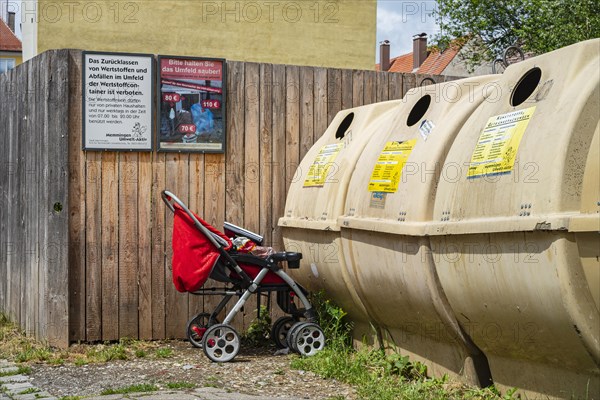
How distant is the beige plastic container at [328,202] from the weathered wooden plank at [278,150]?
138mm

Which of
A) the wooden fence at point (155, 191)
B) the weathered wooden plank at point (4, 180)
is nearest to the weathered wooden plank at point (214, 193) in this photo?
the wooden fence at point (155, 191)

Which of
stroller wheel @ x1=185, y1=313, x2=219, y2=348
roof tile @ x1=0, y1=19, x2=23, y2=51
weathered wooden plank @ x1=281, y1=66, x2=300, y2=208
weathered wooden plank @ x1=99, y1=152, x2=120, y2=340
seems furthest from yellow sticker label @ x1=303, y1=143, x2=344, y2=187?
roof tile @ x1=0, y1=19, x2=23, y2=51

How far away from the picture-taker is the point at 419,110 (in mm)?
7109

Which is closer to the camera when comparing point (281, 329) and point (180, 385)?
point (180, 385)

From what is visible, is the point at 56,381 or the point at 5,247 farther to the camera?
the point at 5,247

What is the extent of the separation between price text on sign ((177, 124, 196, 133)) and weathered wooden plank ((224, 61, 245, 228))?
1.15ft

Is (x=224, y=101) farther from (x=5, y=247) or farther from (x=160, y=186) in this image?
(x=5, y=247)

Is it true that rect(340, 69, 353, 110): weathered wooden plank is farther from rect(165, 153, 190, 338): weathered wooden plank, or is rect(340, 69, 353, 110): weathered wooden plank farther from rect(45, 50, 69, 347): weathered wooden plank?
rect(45, 50, 69, 347): weathered wooden plank

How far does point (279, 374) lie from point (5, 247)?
4.34 m

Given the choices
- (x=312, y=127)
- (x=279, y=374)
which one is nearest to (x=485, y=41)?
(x=312, y=127)

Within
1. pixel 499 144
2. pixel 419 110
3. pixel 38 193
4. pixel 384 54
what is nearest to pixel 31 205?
pixel 38 193

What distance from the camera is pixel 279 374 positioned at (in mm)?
7004

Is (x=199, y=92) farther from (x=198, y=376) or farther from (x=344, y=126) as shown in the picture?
(x=198, y=376)

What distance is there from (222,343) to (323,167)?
1857mm
